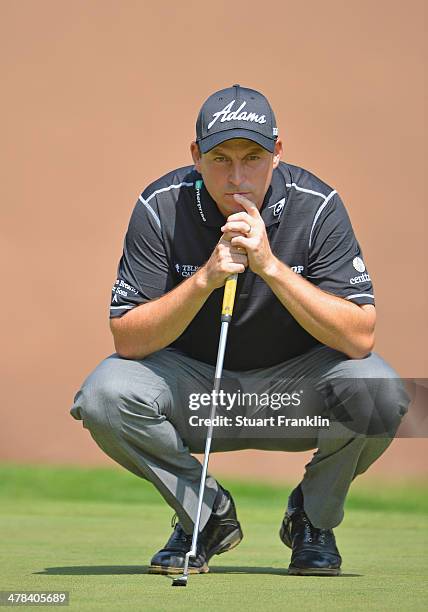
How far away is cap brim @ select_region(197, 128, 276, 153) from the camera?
306cm

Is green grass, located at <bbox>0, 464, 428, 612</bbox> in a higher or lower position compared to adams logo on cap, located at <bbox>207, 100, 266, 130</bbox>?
lower

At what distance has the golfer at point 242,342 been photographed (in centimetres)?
309

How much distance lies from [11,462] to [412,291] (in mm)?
2558

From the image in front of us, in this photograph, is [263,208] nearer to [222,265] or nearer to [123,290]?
[222,265]

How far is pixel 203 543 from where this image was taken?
325cm

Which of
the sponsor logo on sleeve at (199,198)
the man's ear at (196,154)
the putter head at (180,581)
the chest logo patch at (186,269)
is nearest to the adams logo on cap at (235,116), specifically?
the man's ear at (196,154)

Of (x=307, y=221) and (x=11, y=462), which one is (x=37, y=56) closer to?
(x=11, y=462)

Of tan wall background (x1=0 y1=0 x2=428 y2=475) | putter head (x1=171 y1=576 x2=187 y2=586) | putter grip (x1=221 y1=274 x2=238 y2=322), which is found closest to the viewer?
putter head (x1=171 y1=576 x2=187 y2=586)

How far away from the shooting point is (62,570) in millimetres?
3092

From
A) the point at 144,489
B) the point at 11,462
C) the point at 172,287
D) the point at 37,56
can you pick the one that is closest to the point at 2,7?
the point at 37,56

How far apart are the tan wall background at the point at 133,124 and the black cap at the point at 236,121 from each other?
13.2 ft

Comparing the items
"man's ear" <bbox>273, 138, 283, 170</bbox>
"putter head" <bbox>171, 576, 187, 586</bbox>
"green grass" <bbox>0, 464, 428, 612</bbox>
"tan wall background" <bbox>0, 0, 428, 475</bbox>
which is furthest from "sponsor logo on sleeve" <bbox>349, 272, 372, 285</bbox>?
"tan wall background" <bbox>0, 0, 428, 475</bbox>

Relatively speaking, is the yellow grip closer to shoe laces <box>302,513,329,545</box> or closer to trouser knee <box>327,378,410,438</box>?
trouser knee <box>327,378,410,438</box>

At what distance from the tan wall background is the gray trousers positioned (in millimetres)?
3909
